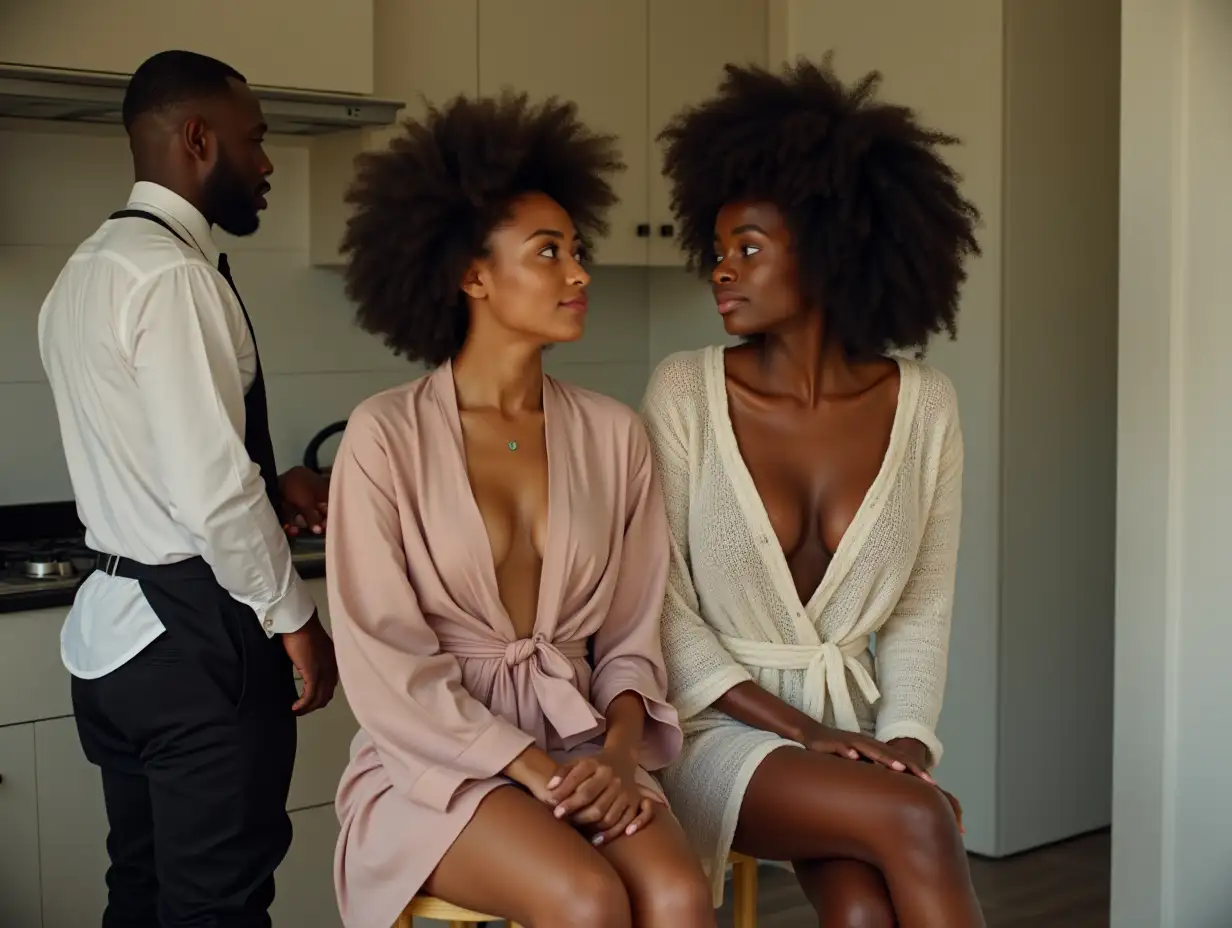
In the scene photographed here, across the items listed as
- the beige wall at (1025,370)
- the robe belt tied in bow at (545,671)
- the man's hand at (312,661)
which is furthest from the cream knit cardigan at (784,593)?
the beige wall at (1025,370)

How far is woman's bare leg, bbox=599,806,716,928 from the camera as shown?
6.14ft

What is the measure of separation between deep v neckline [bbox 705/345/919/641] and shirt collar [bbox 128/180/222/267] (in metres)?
0.78

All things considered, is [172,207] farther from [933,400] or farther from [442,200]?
[933,400]

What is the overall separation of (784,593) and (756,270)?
0.44m

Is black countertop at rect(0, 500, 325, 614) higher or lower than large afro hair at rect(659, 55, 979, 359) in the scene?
lower

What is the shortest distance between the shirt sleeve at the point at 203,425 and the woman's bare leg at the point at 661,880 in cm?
69

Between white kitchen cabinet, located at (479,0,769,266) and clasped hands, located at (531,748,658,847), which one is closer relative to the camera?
clasped hands, located at (531,748,658,847)

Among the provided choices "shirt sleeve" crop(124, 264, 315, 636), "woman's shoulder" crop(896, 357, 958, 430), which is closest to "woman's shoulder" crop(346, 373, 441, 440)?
"shirt sleeve" crop(124, 264, 315, 636)

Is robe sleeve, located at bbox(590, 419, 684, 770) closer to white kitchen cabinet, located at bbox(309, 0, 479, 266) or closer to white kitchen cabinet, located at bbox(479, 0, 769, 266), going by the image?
white kitchen cabinet, located at bbox(309, 0, 479, 266)

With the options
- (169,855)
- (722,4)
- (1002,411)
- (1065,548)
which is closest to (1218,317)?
(1002,411)

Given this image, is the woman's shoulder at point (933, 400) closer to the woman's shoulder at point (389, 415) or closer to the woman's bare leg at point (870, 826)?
the woman's bare leg at point (870, 826)

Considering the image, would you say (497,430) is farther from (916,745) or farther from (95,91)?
(95,91)

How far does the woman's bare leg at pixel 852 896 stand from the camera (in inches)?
78.5

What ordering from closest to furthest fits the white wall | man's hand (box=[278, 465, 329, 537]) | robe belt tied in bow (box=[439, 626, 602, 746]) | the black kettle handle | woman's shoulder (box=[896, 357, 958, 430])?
robe belt tied in bow (box=[439, 626, 602, 746]), woman's shoulder (box=[896, 357, 958, 430]), man's hand (box=[278, 465, 329, 537]), the white wall, the black kettle handle
